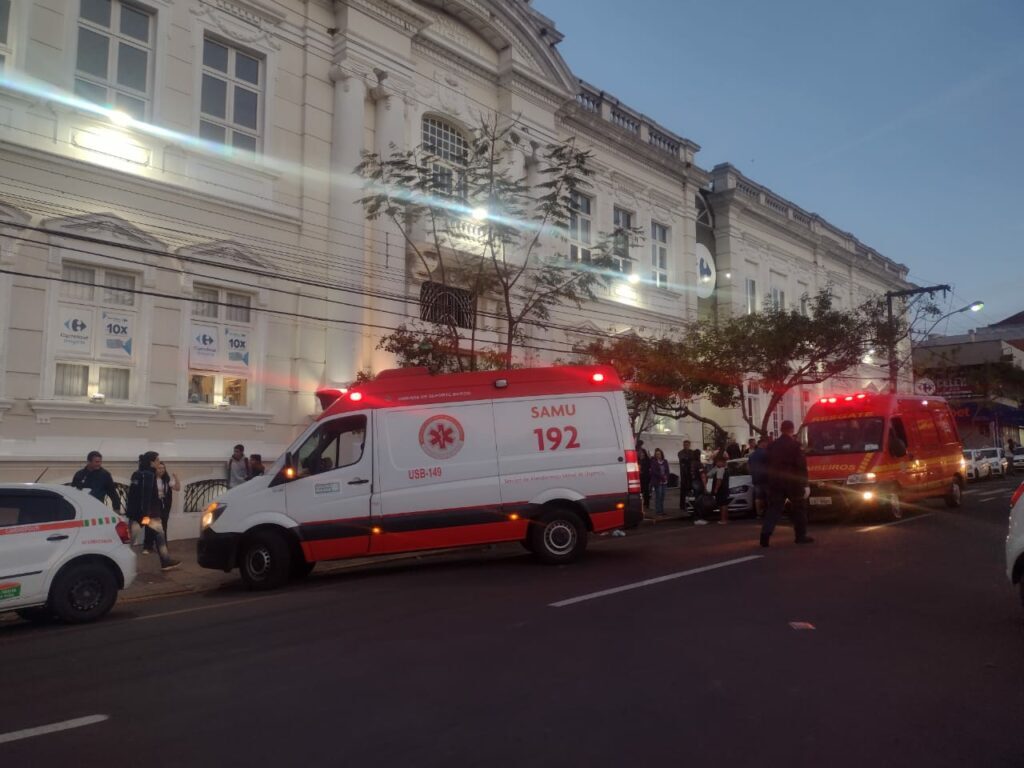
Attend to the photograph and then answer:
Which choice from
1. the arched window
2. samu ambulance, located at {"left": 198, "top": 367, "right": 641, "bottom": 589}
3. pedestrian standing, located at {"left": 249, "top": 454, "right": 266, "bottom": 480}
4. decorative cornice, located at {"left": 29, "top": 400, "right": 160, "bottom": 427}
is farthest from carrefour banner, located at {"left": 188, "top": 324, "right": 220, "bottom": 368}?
the arched window

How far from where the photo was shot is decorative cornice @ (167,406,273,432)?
591 inches

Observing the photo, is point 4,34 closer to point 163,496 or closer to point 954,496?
point 163,496

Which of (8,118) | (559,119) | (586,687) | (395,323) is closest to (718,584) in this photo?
(586,687)

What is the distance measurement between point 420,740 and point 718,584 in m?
4.89

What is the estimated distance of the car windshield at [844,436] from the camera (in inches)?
593

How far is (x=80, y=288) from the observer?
14.0 m

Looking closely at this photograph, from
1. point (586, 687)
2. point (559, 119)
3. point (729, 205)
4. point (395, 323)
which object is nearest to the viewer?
point (586, 687)

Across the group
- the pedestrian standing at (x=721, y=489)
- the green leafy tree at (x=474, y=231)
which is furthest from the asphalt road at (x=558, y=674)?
the pedestrian standing at (x=721, y=489)

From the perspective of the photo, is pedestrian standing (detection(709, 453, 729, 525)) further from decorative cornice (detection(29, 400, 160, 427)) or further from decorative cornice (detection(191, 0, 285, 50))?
decorative cornice (detection(191, 0, 285, 50))

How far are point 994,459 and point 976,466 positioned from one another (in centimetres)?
310

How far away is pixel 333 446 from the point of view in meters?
10.7

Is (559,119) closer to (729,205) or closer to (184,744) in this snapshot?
(729,205)

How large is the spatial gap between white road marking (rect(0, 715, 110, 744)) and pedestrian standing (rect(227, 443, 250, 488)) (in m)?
10.4

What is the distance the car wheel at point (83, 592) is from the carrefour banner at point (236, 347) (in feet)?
24.8
